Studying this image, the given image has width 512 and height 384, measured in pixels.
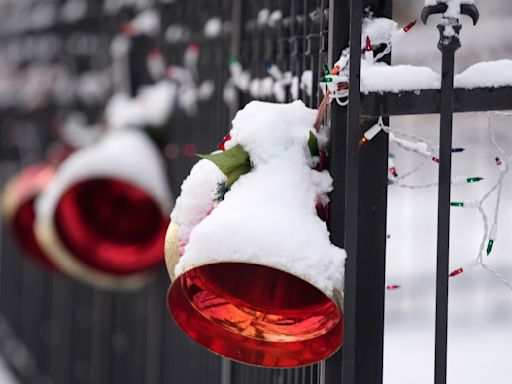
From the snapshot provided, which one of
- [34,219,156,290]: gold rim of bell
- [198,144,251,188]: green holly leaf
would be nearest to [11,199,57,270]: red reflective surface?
[34,219,156,290]: gold rim of bell

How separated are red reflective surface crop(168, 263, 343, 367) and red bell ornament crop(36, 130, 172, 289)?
1.51 m

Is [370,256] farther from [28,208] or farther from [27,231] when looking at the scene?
[27,231]

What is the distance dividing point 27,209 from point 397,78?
2.99 metres

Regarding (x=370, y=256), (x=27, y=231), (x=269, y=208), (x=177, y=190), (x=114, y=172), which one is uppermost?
(x=269, y=208)

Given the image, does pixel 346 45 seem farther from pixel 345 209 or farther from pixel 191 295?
pixel 191 295

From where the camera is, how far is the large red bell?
4152 millimetres

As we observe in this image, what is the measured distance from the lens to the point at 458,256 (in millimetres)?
6293

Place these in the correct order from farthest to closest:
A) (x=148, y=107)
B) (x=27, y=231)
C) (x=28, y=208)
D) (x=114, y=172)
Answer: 1. (x=27, y=231)
2. (x=28, y=208)
3. (x=148, y=107)
4. (x=114, y=172)

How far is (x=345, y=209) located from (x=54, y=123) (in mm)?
4193

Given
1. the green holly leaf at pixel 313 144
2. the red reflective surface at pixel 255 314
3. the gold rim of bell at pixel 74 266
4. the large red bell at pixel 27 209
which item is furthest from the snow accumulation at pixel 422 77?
the large red bell at pixel 27 209

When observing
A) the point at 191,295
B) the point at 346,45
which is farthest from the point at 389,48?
the point at 191,295

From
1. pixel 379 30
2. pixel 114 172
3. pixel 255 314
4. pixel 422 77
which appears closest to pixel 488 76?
pixel 422 77

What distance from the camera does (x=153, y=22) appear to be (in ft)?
12.3

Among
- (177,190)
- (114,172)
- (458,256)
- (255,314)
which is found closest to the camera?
(255,314)
